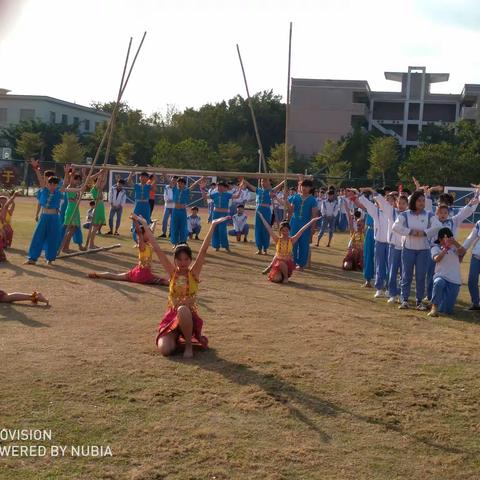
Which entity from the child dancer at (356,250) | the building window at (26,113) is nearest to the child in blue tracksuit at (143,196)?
the child dancer at (356,250)

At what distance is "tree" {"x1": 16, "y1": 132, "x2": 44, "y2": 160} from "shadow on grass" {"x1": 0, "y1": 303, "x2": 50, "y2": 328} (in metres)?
42.6

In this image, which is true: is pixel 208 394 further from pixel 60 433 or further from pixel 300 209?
pixel 300 209

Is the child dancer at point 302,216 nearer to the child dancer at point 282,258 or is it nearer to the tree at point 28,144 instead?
the child dancer at point 282,258

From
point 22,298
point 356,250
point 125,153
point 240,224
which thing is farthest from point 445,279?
point 125,153

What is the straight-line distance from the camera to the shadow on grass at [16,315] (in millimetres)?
7441

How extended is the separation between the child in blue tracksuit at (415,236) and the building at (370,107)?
4321cm

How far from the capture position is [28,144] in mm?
48406

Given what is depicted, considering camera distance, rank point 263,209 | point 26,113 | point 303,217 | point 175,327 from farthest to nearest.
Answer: point 26,113, point 263,209, point 303,217, point 175,327

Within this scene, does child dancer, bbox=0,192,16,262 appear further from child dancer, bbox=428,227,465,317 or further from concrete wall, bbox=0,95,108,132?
concrete wall, bbox=0,95,108,132

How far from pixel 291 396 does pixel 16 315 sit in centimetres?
384

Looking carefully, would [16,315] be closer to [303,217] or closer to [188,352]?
[188,352]

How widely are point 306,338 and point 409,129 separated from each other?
176ft

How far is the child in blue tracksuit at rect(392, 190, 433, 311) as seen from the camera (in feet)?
29.4

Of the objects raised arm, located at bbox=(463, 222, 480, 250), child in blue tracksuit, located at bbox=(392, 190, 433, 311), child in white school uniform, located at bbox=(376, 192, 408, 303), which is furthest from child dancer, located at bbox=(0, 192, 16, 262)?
raised arm, located at bbox=(463, 222, 480, 250)
